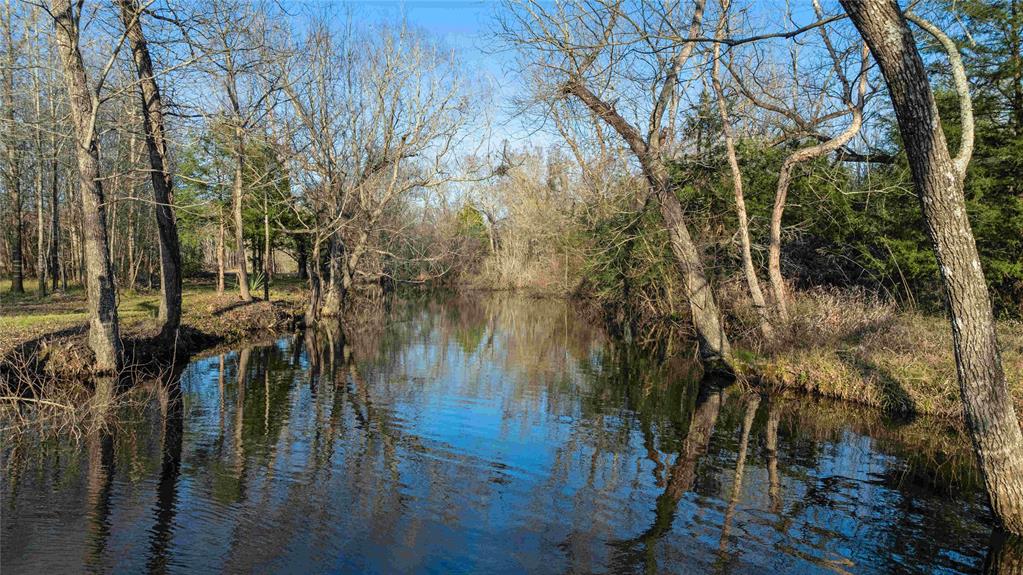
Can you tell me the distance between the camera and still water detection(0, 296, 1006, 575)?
582 centimetres

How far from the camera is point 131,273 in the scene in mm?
25500

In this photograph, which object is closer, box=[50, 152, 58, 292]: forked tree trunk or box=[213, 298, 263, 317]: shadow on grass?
box=[213, 298, 263, 317]: shadow on grass

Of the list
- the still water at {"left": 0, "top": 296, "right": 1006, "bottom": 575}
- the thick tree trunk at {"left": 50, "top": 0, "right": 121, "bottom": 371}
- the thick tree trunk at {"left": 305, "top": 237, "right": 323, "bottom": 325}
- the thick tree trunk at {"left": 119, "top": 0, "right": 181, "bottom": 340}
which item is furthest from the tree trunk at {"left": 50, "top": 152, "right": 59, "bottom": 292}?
the still water at {"left": 0, "top": 296, "right": 1006, "bottom": 575}

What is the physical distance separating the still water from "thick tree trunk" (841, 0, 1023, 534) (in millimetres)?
901

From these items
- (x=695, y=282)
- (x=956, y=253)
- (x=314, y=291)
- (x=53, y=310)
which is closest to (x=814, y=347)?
(x=695, y=282)

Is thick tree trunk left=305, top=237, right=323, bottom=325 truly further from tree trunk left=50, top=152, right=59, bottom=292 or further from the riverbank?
tree trunk left=50, top=152, right=59, bottom=292

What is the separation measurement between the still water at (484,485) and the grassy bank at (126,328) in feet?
5.77

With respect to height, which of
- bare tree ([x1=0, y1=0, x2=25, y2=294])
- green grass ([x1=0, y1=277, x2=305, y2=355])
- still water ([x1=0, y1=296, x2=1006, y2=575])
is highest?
bare tree ([x1=0, y1=0, x2=25, y2=294])

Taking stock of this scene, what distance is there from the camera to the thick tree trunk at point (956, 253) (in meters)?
5.36

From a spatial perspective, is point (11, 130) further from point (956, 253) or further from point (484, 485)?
point (956, 253)

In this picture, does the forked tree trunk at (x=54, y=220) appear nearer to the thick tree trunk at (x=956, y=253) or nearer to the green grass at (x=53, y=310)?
the green grass at (x=53, y=310)

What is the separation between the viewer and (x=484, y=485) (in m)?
7.65

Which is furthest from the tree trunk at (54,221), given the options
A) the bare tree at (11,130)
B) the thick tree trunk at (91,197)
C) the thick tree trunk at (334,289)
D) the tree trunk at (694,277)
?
the tree trunk at (694,277)

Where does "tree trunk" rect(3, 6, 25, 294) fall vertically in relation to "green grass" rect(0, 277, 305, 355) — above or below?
above
